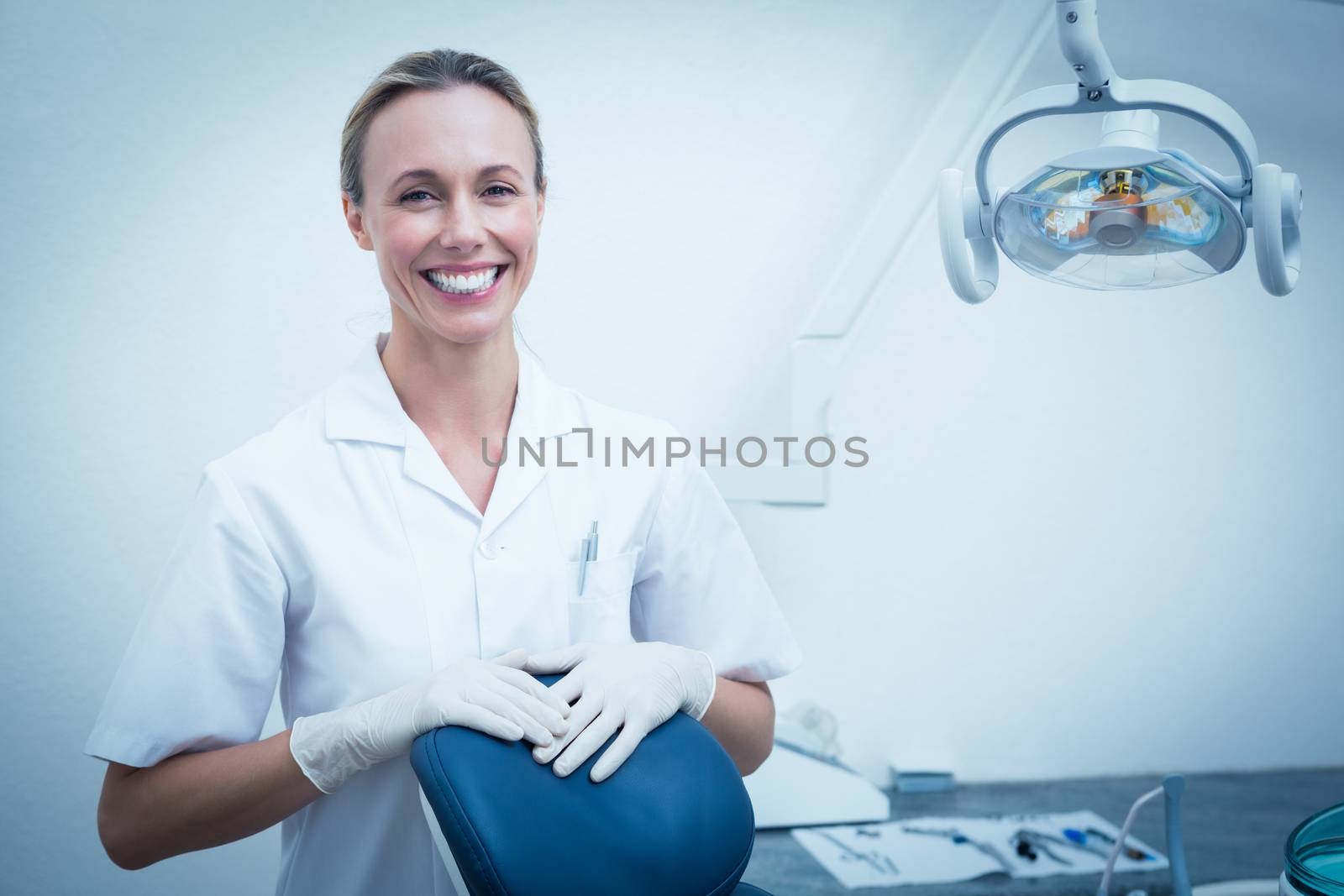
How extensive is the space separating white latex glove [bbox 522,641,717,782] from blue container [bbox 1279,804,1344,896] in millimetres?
555

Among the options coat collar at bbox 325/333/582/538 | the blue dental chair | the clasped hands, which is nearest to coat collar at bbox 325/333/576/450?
coat collar at bbox 325/333/582/538

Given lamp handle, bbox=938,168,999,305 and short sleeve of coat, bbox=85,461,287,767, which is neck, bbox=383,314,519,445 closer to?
short sleeve of coat, bbox=85,461,287,767

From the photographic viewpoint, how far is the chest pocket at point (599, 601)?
1.04 metres

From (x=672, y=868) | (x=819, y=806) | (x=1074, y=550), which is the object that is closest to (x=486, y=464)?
(x=672, y=868)

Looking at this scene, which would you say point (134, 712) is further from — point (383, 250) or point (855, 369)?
point (855, 369)

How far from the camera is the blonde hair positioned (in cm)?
100

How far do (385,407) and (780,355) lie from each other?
0.97 metres

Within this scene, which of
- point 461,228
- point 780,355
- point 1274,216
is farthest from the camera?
point 780,355

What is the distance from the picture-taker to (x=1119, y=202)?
0.91 meters

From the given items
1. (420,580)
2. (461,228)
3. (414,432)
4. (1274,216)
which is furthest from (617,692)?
(1274,216)

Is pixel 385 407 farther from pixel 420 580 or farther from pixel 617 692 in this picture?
pixel 617 692

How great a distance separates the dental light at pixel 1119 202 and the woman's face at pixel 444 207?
459 millimetres

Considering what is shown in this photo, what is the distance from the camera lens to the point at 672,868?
2.52 ft

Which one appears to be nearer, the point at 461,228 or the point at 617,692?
the point at 617,692
